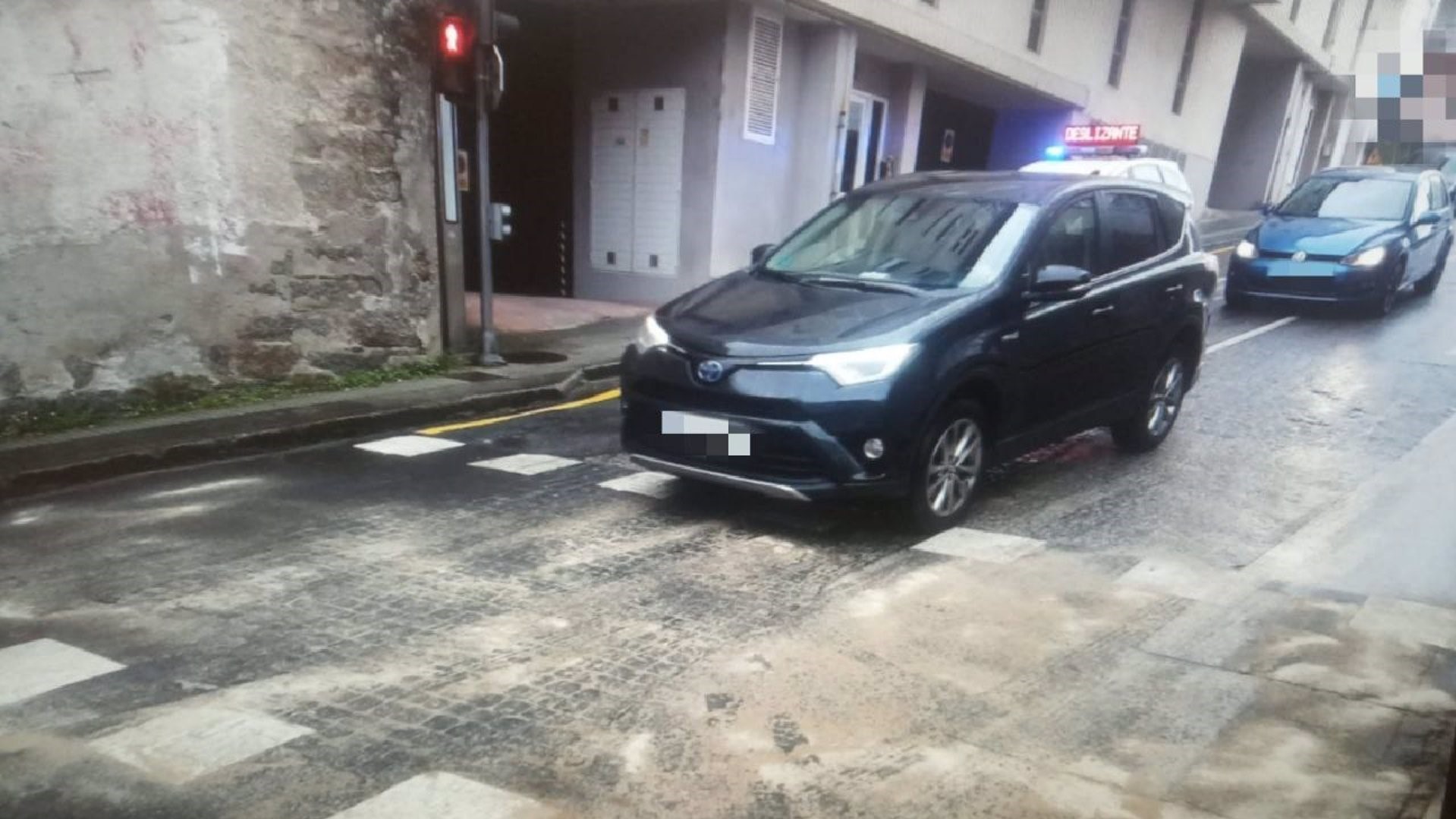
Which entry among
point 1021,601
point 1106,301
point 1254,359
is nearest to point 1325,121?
point 1254,359

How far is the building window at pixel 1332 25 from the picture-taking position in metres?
29.5

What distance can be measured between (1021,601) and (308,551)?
11.0 ft

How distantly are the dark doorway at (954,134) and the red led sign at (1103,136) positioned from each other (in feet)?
21.4

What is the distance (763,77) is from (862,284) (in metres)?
8.15

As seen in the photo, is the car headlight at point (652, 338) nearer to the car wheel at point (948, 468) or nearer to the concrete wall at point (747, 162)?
the car wheel at point (948, 468)

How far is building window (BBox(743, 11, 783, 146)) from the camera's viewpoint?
40.3 feet

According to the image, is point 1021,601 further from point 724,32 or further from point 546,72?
point 546,72

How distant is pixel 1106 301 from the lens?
19.2 feet

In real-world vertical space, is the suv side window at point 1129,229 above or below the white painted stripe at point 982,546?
above

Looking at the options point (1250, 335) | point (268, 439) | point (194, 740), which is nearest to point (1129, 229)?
point (1250, 335)

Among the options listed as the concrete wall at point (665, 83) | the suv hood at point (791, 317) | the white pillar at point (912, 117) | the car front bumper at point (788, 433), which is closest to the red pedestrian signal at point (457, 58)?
the suv hood at point (791, 317)

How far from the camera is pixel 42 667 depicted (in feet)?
11.5

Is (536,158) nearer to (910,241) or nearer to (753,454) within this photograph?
(910,241)

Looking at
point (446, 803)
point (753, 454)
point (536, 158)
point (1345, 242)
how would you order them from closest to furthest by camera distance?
point (446, 803)
point (753, 454)
point (1345, 242)
point (536, 158)
